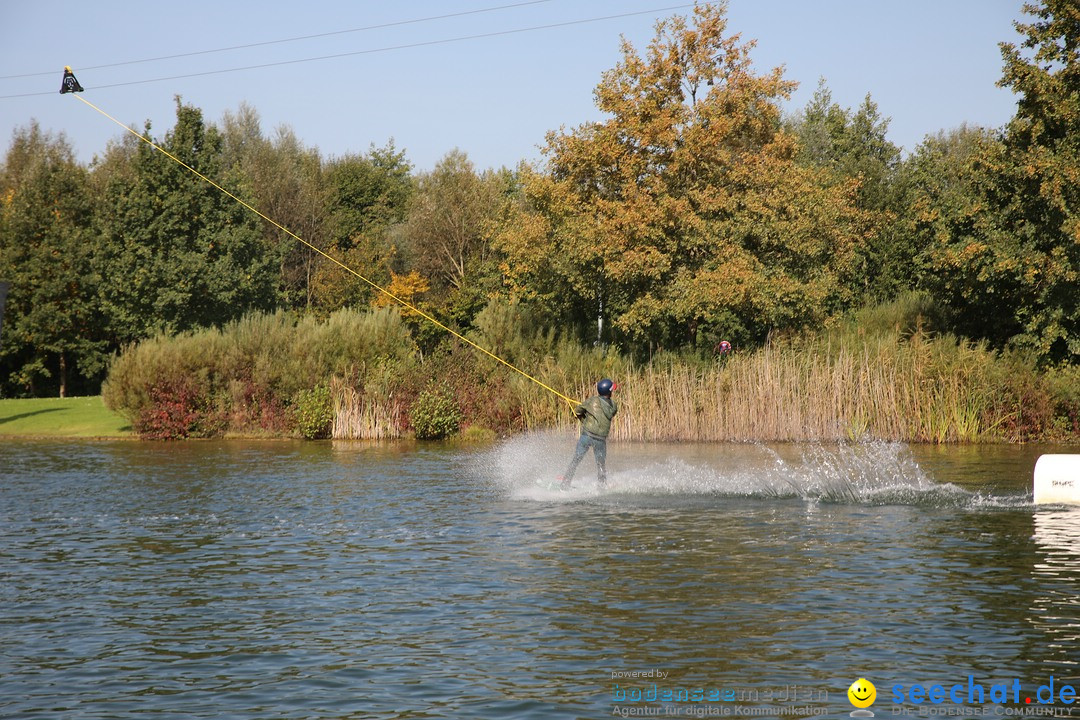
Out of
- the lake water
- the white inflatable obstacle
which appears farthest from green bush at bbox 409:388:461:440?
the white inflatable obstacle

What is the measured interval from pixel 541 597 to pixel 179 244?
42401mm

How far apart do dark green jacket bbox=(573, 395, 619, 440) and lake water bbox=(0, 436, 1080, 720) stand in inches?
47.3

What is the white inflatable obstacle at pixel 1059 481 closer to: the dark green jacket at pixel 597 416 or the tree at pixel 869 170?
the dark green jacket at pixel 597 416

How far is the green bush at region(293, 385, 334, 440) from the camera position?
Result: 36.2 metres

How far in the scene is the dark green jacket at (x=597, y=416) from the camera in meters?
21.8

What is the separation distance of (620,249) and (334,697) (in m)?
27.6

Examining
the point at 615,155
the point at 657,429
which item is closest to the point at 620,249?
the point at 615,155

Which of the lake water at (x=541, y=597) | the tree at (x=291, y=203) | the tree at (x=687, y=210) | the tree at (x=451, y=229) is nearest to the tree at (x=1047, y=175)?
the tree at (x=687, y=210)

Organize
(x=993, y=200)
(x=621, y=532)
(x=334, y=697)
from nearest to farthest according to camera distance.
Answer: (x=334, y=697) < (x=621, y=532) < (x=993, y=200)

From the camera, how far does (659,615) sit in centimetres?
1213

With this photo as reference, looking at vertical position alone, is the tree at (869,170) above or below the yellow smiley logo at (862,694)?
above

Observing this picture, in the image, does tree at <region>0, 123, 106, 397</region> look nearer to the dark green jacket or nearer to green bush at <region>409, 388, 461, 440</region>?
green bush at <region>409, 388, 461, 440</region>

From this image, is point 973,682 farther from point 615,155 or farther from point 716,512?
point 615,155

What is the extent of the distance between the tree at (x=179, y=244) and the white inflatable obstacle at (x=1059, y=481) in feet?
125
